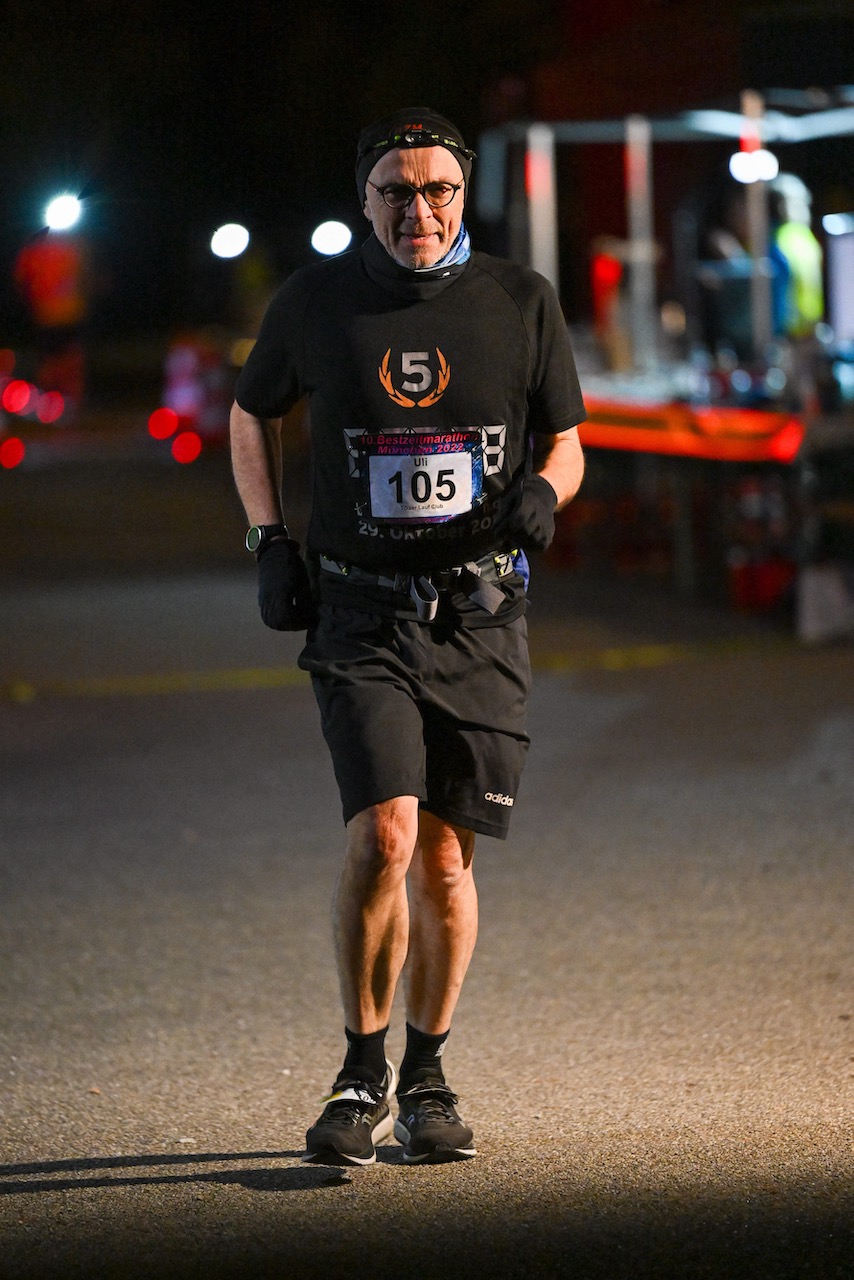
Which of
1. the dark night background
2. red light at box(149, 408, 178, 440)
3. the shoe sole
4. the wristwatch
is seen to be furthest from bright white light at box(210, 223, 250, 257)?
red light at box(149, 408, 178, 440)

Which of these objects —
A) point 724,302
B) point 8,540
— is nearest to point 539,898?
point 724,302

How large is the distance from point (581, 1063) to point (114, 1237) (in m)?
1.40

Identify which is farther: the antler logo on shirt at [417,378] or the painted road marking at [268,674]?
the painted road marking at [268,674]

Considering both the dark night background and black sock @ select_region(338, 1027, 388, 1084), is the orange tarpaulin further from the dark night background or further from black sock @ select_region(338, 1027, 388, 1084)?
black sock @ select_region(338, 1027, 388, 1084)

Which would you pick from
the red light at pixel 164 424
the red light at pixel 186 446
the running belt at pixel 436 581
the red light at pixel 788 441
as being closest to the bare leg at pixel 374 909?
the running belt at pixel 436 581

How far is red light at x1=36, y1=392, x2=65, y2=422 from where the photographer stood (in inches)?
1451

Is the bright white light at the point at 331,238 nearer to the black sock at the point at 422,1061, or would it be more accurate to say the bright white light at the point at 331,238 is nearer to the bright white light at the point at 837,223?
the black sock at the point at 422,1061

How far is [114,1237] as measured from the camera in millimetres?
3643

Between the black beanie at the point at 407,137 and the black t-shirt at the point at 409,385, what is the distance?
0.57ft

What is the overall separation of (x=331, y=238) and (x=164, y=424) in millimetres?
28266

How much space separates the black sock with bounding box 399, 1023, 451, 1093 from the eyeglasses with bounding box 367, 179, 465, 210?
1709mm

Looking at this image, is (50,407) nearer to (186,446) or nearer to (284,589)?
(186,446)

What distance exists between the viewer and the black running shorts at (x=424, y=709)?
154 inches

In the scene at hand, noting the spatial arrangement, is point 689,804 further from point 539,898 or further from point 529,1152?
point 529,1152
